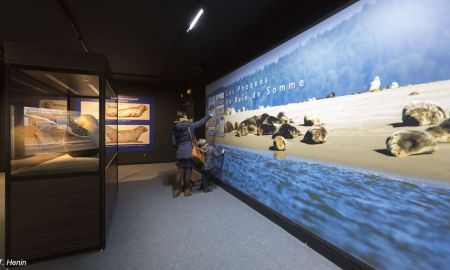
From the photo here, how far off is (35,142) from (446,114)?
10.8 feet

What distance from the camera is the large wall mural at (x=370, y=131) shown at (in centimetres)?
133

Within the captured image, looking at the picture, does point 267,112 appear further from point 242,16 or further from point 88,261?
point 88,261

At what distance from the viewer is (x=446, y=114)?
128 centimetres

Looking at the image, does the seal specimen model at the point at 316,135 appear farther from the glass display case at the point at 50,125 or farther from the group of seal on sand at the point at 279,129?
the glass display case at the point at 50,125

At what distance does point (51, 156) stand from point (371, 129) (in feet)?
9.83

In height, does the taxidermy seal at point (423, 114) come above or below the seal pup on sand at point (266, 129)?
above

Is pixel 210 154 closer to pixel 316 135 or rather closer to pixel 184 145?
pixel 184 145

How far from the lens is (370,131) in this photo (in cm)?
168

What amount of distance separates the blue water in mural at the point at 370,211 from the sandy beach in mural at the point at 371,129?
0.29 feet

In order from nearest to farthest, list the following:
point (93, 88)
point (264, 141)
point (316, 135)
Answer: point (316, 135) < point (93, 88) < point (264, 141)

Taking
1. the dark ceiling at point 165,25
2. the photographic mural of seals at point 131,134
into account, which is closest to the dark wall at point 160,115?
the photographic mural of seals at point 131,134

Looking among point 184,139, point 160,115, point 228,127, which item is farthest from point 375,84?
point 160,115

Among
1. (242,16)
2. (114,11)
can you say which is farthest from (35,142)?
(242,16)

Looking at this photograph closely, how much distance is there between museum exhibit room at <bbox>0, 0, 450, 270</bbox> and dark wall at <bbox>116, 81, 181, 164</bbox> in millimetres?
3272
